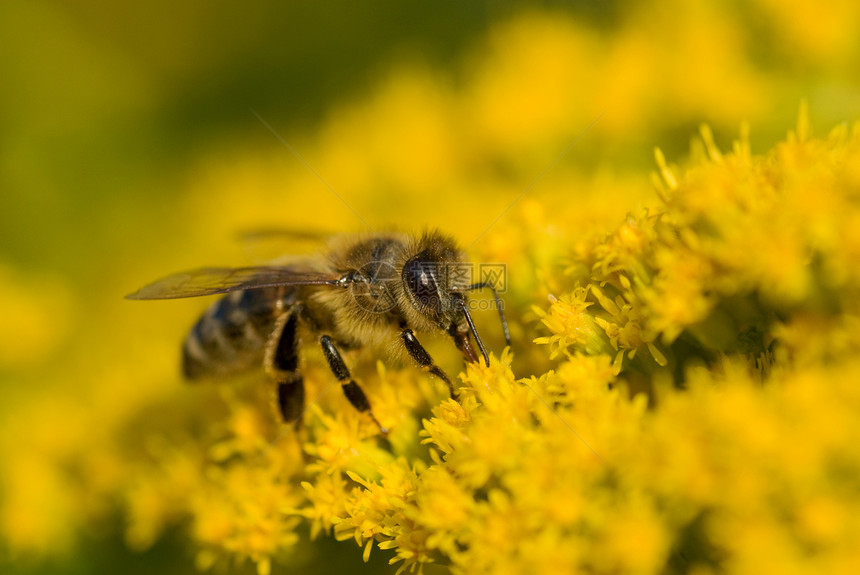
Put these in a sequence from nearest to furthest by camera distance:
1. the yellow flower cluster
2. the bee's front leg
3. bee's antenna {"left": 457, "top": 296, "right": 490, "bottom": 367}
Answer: the yellow flower cluster < bee's antenna {"left": 457, "top": 296, "right": 490, "bottom": 367} < the bee's front leg

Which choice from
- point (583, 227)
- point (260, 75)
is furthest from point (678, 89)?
point (260, 75)

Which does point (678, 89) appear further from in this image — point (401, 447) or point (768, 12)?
point (401, 447)

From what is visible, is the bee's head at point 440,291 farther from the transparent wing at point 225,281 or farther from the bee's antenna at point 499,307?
the transparent wing at point 225,281

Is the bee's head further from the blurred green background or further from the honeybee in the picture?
the blurred green background

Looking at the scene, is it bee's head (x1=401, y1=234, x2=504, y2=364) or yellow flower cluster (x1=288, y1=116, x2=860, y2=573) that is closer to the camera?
yellow flower cluster (x1=288, y1=116, x2=860, y2=573)

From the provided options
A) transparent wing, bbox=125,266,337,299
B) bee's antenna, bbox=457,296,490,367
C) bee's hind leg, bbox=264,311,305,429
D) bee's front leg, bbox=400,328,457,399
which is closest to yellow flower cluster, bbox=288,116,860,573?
bee's antenna, bbox=457,296,490,367

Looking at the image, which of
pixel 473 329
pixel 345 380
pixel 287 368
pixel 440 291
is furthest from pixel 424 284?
pixel 287 368

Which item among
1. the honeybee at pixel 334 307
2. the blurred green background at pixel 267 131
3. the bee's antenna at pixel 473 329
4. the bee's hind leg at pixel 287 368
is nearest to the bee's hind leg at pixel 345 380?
the honeybee at pixel 334 307

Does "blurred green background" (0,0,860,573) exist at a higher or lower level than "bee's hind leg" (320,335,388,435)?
higher
